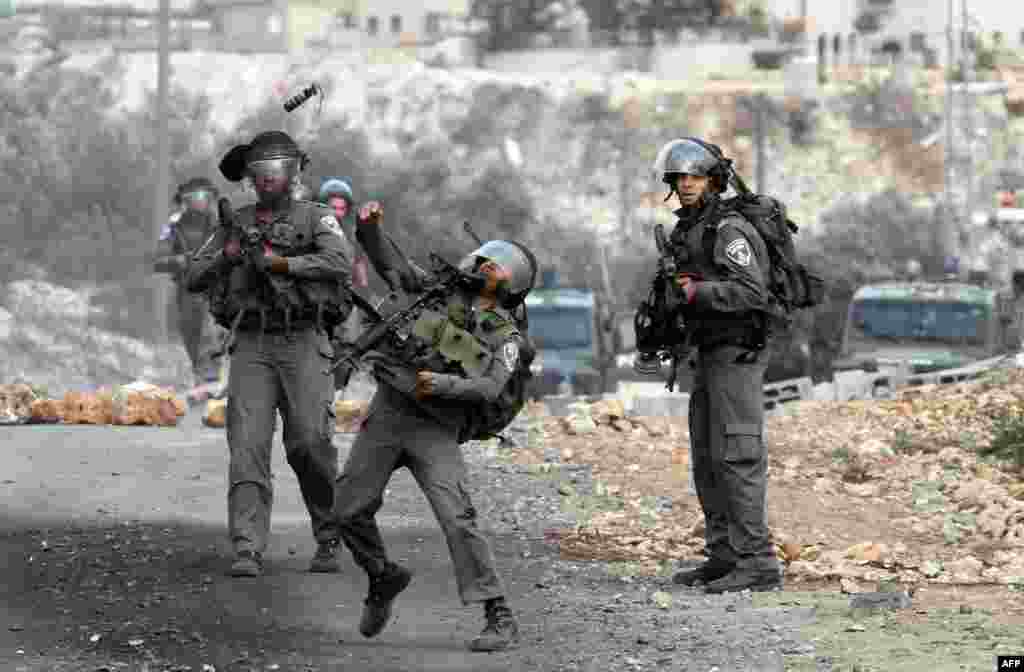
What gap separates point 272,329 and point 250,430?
A: 17.7 inches

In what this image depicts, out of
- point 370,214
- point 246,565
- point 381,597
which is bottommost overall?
point 246,565

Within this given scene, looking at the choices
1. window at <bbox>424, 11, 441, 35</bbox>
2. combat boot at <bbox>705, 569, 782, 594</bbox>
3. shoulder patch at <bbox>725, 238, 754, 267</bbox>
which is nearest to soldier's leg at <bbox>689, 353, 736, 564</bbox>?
combat boot at <bbox>705, 569, 782, 594</bbox>

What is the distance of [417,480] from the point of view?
10117mm

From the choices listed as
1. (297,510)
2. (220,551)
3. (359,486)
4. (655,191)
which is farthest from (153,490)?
(655,191)

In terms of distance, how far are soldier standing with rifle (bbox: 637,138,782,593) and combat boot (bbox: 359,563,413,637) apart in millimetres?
1847

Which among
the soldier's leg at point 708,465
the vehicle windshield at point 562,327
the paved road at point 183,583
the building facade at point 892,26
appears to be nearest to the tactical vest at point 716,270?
the soldier's leg at point 708,465

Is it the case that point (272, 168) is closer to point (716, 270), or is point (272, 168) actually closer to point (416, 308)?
point (416, 308)

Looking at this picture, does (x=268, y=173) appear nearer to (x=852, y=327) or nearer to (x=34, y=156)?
(x=852, y=327)

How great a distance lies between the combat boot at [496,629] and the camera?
10094mm

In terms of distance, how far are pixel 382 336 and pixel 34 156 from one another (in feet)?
185

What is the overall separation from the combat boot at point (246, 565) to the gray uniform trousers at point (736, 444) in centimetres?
198

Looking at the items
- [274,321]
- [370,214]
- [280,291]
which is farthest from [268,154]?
[370,214]

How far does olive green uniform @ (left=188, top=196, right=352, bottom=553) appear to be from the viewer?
37.9ft

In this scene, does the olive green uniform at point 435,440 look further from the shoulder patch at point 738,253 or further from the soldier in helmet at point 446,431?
the shoulder patch at point 738,253
